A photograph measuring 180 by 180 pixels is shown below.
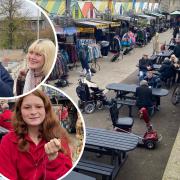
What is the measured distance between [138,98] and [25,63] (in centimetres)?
760

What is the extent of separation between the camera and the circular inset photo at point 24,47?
161 cm

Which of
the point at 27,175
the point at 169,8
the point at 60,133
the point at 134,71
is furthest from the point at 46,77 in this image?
the point at 169,8

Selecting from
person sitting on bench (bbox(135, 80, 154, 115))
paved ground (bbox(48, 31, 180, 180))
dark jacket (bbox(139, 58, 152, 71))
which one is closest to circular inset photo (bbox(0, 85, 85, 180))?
paved ground (bbox(48, 31, 180, 180))

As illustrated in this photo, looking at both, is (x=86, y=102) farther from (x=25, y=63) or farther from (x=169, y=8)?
(x=169, y=8)

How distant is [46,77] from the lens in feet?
5.61

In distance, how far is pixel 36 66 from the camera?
5.57 ft

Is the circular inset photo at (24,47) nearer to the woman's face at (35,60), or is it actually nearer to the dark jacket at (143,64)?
the woman's face at (35,60)

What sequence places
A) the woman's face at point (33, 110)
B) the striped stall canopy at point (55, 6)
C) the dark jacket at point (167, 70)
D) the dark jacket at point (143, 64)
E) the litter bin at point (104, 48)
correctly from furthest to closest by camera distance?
the litter bin at point (104, 48)
the striped stall canopy at point (55, 6)
the dark jacket at point (143, 64)
the dark jacket at point (167, 70)
the woman's face at point (33, 110)

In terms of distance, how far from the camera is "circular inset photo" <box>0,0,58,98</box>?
1.61 m

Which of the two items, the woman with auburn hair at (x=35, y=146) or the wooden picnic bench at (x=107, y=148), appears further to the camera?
the wooden picnic bench at (x=107, y=148)

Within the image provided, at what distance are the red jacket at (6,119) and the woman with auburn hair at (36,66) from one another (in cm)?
15

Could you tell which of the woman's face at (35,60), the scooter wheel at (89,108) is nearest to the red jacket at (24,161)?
the woman's face at (35,60)

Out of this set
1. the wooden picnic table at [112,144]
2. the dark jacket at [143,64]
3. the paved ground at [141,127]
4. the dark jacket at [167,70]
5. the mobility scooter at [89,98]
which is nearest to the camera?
the wooden picnic table at [112,144]

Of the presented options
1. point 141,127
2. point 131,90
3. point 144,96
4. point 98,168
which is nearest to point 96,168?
point 98,168
